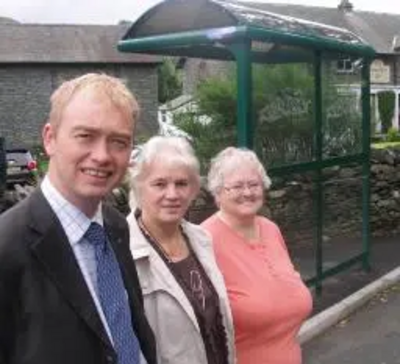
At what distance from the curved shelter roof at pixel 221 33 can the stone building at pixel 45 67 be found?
23588 mm

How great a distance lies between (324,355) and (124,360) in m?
4.06

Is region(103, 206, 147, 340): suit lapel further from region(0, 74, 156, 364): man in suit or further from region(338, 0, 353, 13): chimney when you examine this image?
region(338, 0, 353, 13): chimney

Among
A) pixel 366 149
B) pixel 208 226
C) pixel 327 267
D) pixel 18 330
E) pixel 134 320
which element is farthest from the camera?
pixel 366 149

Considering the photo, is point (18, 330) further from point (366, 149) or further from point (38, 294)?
point (366, 149)

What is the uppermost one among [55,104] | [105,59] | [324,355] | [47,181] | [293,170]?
[105,59]

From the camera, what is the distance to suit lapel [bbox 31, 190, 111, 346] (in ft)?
5.76

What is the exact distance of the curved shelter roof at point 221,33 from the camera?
5.65m

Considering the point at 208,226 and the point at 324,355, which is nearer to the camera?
the point at 208,226

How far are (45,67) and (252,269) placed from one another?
30.7 meters

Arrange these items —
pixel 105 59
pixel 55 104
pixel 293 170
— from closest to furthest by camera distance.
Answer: pixel 55 104 → pixel 293 170 → pixel 105 59

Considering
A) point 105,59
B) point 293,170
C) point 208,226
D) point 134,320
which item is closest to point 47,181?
point 134,320

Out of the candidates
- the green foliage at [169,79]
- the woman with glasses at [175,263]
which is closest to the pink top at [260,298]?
the woman with glasses at [175,263]

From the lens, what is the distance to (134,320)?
6.88ft

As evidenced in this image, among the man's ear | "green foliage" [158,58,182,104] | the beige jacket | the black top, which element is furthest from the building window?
"green foliage" [158,58,182,104]
